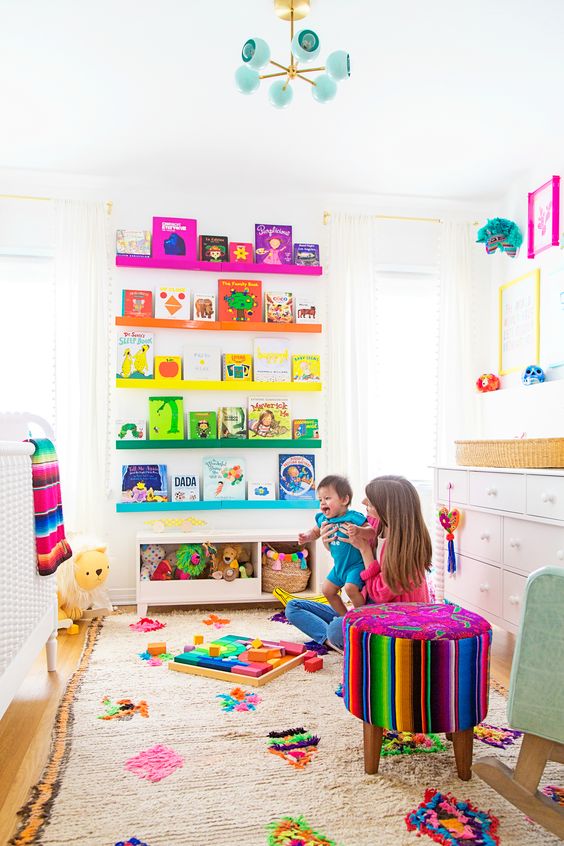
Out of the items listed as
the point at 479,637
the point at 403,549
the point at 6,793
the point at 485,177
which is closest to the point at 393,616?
the point at 479,637

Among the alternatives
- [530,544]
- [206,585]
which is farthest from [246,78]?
[206,585]

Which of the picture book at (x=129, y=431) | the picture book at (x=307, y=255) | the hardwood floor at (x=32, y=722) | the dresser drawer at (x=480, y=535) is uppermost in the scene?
the picture book at (x=307, y=255)

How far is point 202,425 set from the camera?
4.09 m

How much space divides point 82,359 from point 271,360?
43.9 inches

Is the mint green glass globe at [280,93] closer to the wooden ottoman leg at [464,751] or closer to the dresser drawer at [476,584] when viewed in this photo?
the dresser drawer at [476,584]

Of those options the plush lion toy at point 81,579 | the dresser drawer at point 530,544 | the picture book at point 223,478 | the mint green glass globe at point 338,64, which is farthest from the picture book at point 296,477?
the mint green glass globe at point 338,64

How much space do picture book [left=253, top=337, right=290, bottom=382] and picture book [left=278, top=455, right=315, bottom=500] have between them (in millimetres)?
494

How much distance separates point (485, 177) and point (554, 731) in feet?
10.9

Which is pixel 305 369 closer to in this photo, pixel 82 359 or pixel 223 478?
pixel 223 478

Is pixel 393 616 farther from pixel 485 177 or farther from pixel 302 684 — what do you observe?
pixel 485 177

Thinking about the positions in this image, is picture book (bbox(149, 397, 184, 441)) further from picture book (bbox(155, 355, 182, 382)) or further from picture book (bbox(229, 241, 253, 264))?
picture book (bbox(229, 241, 253, 264))

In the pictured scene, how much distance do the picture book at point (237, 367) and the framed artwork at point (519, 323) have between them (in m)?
1.56

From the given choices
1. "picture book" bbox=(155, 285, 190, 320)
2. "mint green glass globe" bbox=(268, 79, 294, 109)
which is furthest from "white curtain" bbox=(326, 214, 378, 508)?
"mint green glass globe" bbox=(268, 79, 294, 109)

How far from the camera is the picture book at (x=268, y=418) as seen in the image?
4.12 meters
